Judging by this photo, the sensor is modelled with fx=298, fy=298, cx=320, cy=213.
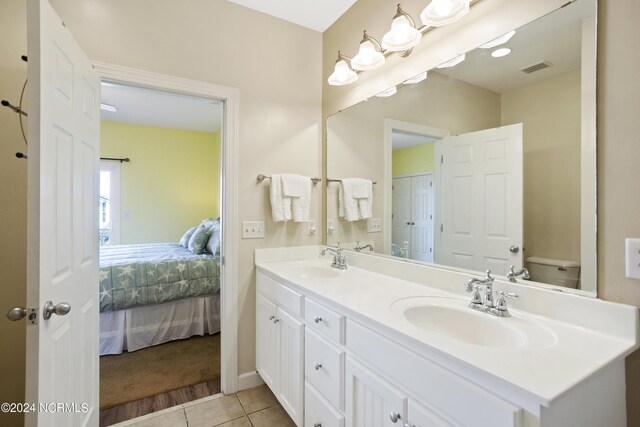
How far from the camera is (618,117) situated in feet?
2.95

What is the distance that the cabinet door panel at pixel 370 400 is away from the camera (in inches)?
36.7

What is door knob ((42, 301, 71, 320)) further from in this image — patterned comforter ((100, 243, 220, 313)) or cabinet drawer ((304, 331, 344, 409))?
patterned comforter ((100, 243, 220, 313))

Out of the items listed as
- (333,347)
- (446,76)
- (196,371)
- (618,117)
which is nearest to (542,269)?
(618,117)

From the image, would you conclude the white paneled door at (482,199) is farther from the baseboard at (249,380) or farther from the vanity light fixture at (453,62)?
the baseboard at (249,380)

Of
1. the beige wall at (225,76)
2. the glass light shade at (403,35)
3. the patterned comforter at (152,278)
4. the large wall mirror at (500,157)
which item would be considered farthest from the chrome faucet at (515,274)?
the patterned comforter at (152,278)

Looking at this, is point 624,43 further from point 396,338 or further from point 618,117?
point 396,338

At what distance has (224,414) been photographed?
1788 mm

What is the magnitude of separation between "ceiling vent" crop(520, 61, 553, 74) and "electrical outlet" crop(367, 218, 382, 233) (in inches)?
40.8

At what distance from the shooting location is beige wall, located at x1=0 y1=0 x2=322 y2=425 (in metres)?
1.47

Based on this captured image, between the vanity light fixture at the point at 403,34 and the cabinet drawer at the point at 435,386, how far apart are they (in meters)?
1.36

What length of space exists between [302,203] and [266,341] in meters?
0.95

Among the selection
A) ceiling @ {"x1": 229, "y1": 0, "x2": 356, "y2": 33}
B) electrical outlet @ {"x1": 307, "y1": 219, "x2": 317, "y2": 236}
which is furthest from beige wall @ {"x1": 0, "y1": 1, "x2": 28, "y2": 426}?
electrical outlet @ {"x1": 307, "y1": 219, "x2": 317, "y2": 236}

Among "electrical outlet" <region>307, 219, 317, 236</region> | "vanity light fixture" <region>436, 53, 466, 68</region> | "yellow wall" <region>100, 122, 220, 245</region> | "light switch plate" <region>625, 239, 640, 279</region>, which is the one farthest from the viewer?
"yellow wall" <region>100, 122, 220, 245</region>

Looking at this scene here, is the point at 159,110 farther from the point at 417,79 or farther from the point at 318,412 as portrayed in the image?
the point at 318,412
